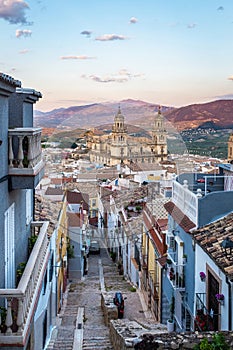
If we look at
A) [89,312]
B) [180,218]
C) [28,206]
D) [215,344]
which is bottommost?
[89,312]

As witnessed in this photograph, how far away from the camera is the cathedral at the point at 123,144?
8.89m

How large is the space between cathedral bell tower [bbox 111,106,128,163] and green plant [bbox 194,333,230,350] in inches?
171

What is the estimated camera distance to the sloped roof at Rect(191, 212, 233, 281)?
6.94m

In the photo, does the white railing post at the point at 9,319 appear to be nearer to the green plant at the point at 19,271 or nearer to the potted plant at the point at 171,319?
the green plant at the point at 19,271

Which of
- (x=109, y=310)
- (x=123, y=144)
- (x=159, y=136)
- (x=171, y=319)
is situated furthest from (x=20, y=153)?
(x=109, y=310)

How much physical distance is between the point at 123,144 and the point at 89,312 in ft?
27.0

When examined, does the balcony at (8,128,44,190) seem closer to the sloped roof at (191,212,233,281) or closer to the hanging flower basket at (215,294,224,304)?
the sloped roof at (191,212,233,281)

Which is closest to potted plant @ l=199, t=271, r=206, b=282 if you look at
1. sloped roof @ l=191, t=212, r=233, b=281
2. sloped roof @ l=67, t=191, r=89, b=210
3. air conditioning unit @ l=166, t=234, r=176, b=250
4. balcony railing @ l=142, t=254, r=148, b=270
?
sloped roof @ l=191, t=212, r=233, b=281

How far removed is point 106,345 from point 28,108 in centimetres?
568


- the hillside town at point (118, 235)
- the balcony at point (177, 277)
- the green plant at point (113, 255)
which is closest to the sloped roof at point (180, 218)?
the hillside town at point (118, 235)

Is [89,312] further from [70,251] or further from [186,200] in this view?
[186,200]

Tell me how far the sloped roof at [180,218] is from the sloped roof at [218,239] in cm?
68

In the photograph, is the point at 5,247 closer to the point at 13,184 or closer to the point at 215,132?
the point at 13,184

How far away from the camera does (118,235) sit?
18.3 m
